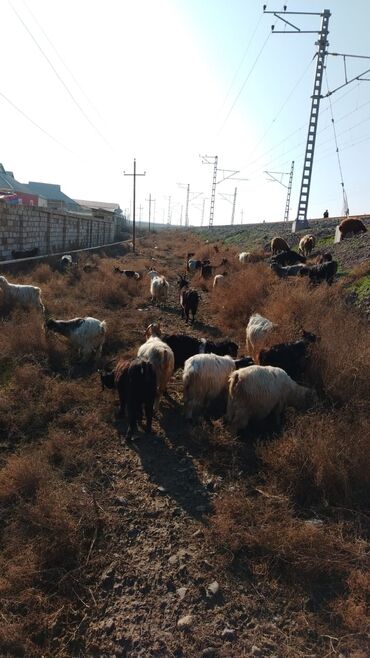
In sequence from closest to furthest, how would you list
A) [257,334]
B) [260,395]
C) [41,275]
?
[260,395]
[257,334]
[41,275]

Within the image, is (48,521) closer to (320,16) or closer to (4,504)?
(4,504)

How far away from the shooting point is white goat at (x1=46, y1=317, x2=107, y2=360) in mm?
8539

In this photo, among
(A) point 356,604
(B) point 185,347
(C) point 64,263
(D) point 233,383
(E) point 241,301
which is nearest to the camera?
(A) point 356,604

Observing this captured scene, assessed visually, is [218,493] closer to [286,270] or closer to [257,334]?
[257,334]

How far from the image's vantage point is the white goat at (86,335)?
8.54 metres

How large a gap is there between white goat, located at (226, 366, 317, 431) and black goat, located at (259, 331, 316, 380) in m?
0.83

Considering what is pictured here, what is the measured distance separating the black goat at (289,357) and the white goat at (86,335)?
3.53 m

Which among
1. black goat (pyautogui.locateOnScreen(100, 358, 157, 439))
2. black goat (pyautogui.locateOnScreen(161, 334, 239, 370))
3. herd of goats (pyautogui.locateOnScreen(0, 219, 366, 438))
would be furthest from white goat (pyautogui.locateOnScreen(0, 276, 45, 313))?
black goat (pyautogui.locateOnScreen(100, 358, 157, 439))

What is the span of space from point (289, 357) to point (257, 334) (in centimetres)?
148

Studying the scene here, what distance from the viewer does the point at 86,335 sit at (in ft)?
28.0

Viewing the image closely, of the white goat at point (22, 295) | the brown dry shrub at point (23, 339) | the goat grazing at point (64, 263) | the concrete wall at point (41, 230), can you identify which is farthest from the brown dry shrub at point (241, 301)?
the concrete wall at point (41, 230)

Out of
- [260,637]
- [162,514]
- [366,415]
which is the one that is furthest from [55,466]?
[366,415]

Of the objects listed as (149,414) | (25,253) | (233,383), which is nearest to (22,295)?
(149,414)

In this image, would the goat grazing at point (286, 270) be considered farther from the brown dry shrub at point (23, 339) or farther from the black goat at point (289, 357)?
the brown dry shrub at point (23, 339)
